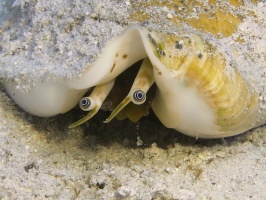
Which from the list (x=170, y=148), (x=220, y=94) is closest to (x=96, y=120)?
(x=170, y=148)

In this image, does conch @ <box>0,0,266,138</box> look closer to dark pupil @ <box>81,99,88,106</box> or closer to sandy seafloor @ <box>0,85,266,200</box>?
dark pupil @ <box>81,99,88,106</box>

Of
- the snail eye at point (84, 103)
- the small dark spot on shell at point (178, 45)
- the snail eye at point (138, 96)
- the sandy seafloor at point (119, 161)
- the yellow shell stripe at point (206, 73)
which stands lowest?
the sandy seafloor at point (119, 161)

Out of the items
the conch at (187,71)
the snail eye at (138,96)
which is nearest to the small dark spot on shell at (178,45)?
the conch at (187,71)

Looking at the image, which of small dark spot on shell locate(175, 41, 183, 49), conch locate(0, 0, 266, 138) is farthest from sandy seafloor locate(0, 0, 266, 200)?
small dark spot on shell locate(175, 41, 183, 49)

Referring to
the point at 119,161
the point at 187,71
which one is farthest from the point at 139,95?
the point at 119,161

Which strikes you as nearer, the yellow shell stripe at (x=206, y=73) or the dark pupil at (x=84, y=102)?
the yellow shell stripe at (x=206, y=73)

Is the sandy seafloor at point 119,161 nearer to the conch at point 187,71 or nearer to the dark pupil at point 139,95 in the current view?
the conch at point 187,71
